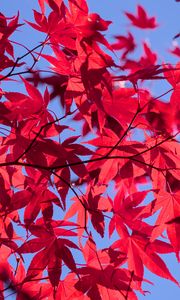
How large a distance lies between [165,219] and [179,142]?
0.79 ft

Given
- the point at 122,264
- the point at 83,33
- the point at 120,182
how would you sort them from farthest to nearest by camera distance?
the point at 120,182 < the point at 122,264 < the point at 83,33

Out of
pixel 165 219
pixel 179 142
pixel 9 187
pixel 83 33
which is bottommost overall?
pixel 165 219

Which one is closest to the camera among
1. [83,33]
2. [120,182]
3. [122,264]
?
[83,33]

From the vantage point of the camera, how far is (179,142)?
1.31 m

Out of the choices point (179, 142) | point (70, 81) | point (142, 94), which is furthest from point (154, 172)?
point (70, 81)

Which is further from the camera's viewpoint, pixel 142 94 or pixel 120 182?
pixel 120 182

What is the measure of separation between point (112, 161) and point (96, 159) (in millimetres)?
73

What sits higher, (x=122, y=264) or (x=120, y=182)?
(x=120, y=182)

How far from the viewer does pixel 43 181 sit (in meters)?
1.32

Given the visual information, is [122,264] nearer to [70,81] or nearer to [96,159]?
[96,159]

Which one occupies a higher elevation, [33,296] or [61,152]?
[61,152]

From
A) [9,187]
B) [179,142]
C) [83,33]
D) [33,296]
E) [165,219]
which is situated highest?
[83,33]

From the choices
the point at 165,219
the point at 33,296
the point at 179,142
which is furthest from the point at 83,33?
the point at 33,296

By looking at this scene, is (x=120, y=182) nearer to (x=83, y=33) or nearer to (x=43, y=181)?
(x=43, y=181)
